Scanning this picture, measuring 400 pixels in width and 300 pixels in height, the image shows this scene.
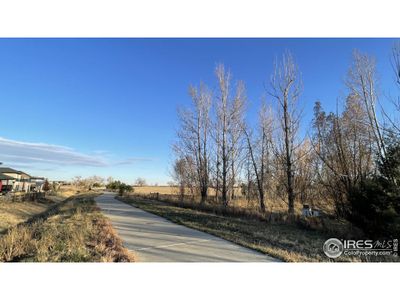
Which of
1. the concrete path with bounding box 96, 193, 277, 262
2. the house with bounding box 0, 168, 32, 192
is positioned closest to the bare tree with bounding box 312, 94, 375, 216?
the concrete path with bounding box 96, 193, 277, 262

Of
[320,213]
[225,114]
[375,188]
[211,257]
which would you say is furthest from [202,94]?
[211,257]

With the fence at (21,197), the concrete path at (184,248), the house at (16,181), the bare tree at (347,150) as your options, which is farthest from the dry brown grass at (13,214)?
the house at (16,181)

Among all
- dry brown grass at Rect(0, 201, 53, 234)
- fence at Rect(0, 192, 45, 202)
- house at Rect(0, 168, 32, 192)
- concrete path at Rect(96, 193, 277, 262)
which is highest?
house at Rect(0, 168, 32, 192)

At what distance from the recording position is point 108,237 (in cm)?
612

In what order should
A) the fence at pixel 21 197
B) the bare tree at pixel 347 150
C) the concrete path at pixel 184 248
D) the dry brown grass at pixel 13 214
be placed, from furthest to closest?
the fence at pixel 21 197 < the dry brown grass at pixel 13 214 < the bare tree at pixel 347 150 < the concrete path at pixel 184 248

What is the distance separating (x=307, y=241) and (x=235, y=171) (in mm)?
13855

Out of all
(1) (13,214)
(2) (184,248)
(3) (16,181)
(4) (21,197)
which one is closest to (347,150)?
(2) (184,248)

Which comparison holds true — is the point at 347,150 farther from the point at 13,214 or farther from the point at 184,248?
the point at 13,214

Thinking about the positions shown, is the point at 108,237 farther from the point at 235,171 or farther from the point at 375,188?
the point at 235,171

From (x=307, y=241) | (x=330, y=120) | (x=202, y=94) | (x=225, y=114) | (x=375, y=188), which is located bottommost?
(x=307, y=241)

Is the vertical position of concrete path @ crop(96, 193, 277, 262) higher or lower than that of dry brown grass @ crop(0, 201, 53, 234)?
higher

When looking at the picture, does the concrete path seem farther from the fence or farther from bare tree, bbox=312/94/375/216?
the fence

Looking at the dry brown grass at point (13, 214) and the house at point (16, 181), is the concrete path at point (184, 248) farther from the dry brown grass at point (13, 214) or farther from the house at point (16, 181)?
the house at point (16, 181)
